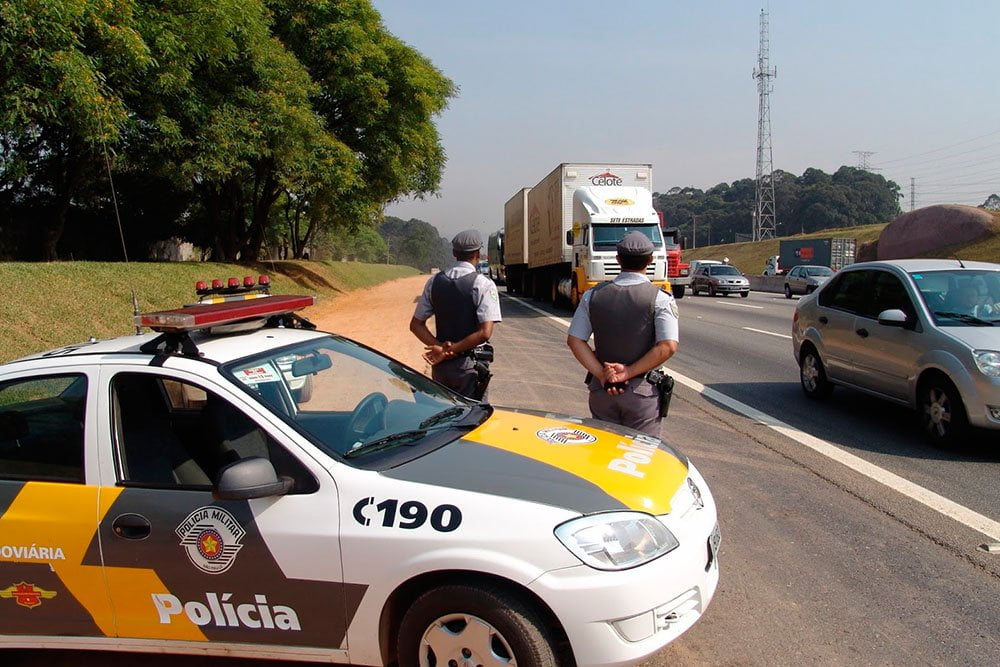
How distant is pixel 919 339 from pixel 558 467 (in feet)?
17.0

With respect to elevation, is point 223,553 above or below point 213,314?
below

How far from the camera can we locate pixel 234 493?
2.80m

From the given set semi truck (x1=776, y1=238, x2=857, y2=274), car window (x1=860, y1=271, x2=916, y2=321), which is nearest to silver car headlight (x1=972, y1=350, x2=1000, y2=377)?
car window (x1=860, y1=271, x2=916, y2=321)

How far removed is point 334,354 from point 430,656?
5.52ft

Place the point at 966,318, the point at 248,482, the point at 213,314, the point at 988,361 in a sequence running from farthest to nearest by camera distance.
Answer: the point at 966,318
the point at 988,361
the point at 213,314
the point at 248,482

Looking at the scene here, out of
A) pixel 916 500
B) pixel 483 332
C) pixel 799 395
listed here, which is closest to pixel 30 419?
pixel 483 332

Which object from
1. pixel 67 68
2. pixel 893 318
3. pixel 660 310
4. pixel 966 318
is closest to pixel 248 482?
pixel 660 310

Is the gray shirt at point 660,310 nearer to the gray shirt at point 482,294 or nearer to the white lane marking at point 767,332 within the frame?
the gray shirt at point 482,294

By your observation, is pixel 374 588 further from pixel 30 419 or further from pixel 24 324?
pixel 24 324

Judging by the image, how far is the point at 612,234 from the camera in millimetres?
20312

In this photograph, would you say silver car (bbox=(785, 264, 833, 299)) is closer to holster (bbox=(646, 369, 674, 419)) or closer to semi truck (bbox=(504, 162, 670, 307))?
semi truck (bbox=(504, 162, 670, 307))

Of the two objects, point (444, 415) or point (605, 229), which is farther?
point (605, 229)

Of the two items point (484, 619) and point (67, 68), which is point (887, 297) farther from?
point (67, 68)

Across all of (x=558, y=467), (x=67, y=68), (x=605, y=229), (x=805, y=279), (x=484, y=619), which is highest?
(x=67, y=68)
